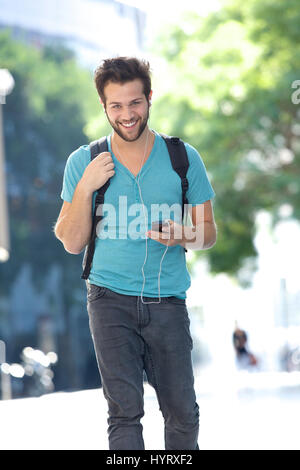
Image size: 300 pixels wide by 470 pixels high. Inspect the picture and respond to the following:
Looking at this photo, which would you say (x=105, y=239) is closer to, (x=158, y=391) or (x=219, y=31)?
(x=158, y=391)

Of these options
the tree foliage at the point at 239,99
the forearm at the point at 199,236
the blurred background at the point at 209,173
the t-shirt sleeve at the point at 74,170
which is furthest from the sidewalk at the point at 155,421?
the tree foliage at the point at 239,99

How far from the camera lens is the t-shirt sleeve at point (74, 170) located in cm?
349

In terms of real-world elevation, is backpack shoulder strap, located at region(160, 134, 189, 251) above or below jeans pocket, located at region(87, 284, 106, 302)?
above

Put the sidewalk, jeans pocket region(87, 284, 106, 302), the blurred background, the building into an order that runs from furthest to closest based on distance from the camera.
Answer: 1. the building
2. the blurred background
3. the sidewalk
4. jeans pocket region(87, 284, 106, 302)

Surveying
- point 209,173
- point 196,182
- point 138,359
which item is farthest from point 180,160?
point 209,173

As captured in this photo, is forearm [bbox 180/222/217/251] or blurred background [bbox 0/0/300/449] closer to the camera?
forearm [bbox 180/222/217/251]

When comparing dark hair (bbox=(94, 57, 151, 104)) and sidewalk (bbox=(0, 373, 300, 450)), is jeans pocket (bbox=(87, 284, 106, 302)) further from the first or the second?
sidewalk (bbox=(0, 373, 300, 450))

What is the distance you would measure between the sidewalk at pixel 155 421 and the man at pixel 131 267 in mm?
2271

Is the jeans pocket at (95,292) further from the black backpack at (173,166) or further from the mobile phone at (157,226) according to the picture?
the mobile phone at (157,226)

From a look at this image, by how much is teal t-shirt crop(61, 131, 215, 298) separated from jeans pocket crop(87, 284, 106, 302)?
0.02 meters

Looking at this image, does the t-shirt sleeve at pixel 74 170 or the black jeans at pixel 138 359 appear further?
the t-shirt sleeve at pixel 74 170

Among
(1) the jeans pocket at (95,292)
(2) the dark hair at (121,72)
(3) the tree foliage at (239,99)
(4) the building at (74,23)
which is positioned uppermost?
(4) the building at (74,23)

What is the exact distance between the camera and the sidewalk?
6.01 metres

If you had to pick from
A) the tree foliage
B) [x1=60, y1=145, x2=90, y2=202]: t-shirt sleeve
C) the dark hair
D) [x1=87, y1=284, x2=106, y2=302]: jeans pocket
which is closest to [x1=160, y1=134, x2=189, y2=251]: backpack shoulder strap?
the dark hair
